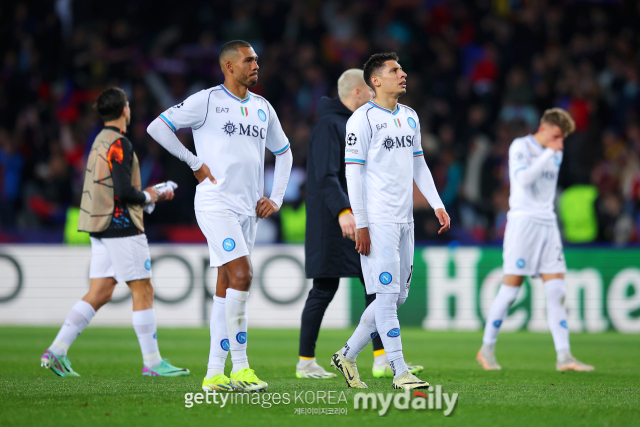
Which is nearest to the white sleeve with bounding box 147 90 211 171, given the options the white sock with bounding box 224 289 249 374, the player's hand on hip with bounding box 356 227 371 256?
the white sock with bounding box 224 289 249 374

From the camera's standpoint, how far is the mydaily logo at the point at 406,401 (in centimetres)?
474

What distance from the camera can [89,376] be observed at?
258 inches

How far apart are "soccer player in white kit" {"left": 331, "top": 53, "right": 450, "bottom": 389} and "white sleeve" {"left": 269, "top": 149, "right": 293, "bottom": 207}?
69 cm

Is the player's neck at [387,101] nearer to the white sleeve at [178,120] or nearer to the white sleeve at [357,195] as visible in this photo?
the white sleeve at [357,195]

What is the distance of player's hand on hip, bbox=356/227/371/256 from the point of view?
211 inches

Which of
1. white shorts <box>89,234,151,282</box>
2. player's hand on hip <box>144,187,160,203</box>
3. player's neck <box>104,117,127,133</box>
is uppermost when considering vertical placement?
player's neck <box>104,117,127,133</box>

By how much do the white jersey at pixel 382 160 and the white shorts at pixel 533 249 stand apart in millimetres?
2420

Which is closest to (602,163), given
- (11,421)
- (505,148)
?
(505,148)

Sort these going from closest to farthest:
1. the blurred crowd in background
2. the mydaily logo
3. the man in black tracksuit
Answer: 1. the mydaily logo
2. the man in black tracksuit
3. the blurred crowd in background

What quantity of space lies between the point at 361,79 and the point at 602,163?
874 centimetres

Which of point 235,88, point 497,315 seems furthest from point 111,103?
point 497,315

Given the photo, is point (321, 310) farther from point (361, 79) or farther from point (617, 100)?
point (617, 100)

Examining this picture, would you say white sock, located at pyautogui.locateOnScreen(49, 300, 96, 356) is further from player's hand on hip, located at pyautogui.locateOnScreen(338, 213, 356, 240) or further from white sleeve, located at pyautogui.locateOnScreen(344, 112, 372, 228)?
white sleeve, located at pyautogui.locateOnScreen(344, 112, 372, 228)

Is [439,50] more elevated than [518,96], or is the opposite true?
[439,50]
